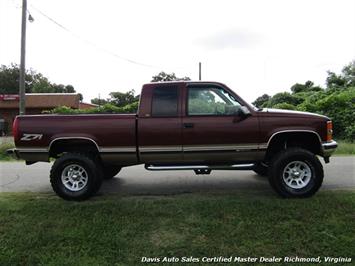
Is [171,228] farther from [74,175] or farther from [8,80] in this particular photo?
[8,80]

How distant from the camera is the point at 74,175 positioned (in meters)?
6.64

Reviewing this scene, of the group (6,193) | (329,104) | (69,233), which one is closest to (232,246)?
(69,233)

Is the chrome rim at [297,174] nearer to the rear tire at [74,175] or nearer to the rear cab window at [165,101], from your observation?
the rear cab window at [165,101]

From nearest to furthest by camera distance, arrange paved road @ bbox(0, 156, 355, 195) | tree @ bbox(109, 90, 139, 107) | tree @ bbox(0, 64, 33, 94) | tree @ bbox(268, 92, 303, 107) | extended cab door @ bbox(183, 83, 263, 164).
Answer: extended cab door @ bbox(183, 83, 263, 164) → paved road @ bbox(0, 156, 355, 195) → tree @ bbox(268, 92, 303, 107) → tree @ bbox(109, 90, 139, 107) → tree @ bbox(0, 64, 33, 94)

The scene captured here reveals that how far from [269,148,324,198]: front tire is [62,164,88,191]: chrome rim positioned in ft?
10.2

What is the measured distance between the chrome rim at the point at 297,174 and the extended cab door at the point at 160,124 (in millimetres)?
1763

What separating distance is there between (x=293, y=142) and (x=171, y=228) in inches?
111

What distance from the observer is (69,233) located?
5141 mm

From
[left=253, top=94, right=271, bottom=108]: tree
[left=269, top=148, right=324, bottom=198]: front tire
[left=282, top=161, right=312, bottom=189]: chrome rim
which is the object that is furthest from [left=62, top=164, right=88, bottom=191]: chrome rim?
[left=253, top=94, right=271, bottom=108]: tree

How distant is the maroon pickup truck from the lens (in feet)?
21.1

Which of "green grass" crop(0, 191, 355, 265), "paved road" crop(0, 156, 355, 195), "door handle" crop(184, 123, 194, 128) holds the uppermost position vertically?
"door handle" crop(184, 123, 194, 128)

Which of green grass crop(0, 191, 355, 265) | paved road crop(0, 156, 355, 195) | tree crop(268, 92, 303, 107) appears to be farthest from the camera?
tree crop(268, 92, 303, 107)

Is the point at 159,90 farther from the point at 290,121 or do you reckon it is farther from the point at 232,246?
the point at 232,246

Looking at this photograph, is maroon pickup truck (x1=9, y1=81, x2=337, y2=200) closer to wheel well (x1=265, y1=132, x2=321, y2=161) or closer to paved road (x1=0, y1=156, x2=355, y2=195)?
wheel well (x1=265, y1=132, x2=321, y2=161)
